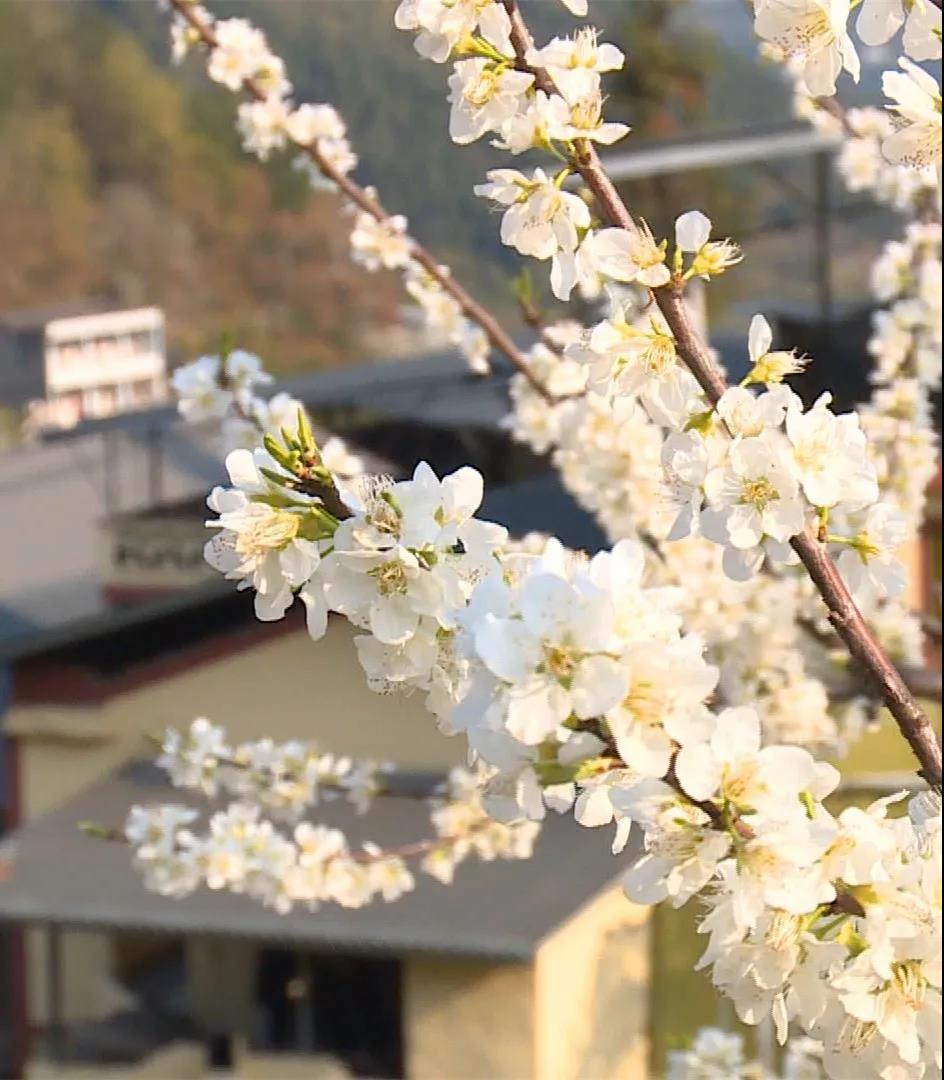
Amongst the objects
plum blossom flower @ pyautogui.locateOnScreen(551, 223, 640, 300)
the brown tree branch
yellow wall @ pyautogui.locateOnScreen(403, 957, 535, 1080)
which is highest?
plum blossom flower @ pyautogui.locateOnScreen(551, 223, 640, 300)

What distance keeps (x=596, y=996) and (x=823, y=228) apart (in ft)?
13.1

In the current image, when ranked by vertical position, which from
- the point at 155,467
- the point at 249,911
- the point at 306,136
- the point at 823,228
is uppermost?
the point at 823,228

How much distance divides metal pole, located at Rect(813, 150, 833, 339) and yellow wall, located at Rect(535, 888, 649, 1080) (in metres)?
3.26

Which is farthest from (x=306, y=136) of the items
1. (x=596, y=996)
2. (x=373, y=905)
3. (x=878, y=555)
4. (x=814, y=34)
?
(x=596, y=996)

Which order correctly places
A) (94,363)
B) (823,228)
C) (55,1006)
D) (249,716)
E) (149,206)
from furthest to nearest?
1. (149,206)
2. (94,363)
3. (823,228)
4. (249,716)
5. (55,1006)

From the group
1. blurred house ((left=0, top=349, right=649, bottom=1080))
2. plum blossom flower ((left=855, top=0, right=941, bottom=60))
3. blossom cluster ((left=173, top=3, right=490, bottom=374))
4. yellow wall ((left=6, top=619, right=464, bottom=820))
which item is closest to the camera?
plum blossom flower ((left=855, top=0, right=941, bottom=60))

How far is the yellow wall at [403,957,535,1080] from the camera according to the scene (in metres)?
3.97

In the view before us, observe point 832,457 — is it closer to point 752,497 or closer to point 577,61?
point 752,497

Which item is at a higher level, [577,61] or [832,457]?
[577,61]

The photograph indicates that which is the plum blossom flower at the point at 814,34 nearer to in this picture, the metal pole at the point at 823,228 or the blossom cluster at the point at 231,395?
the blossom cluster at the point at 231,395

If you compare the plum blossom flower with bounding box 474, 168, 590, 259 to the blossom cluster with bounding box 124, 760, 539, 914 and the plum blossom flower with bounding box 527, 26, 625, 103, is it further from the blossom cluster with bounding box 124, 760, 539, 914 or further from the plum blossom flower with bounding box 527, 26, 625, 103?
the blossom cluster with bounding box 124, 760, 539, 914

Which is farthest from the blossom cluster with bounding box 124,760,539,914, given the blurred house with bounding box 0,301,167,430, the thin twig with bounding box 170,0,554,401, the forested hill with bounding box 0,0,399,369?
the forested hill with bounding box 0,0,399,369

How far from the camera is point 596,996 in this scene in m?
4.20

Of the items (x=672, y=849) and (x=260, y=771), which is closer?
(x=672, y=849)
